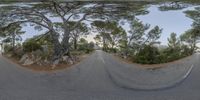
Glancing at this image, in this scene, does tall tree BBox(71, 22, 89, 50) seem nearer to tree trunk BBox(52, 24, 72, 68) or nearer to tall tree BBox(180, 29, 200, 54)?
tree trunk BBox(52, 24, 72, 68)

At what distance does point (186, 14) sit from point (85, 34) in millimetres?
527

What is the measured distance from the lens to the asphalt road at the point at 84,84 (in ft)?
4.38

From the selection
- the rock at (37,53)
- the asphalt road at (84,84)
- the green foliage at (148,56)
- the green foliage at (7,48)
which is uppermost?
the green foliage at (7,48)

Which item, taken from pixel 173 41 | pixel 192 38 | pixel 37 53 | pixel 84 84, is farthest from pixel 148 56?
pixel 37 53

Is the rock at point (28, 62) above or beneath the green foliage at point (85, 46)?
beneath

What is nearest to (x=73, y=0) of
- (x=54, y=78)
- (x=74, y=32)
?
(x=74, y=32)

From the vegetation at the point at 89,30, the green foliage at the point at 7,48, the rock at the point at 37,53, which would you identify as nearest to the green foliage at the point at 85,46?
the vegetation at the point at 89,30

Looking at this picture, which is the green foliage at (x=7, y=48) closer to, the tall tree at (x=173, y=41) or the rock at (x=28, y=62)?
the rock at (x=28, y=62)

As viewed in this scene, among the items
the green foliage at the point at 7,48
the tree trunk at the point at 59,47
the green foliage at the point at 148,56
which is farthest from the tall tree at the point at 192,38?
the green foliage at the point at 7,48

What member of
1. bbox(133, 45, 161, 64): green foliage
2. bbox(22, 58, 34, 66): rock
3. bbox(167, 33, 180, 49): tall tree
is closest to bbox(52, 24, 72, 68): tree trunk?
bbox(22, 58, 34, 66): rock

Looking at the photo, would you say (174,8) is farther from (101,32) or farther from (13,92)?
(13,92)

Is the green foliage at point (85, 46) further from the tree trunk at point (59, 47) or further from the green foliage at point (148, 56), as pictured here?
the green foliage at point (148, 56)

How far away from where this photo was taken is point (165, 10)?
4.33ft

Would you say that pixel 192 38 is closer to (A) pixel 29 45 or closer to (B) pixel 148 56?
(B) pixel 148 56
